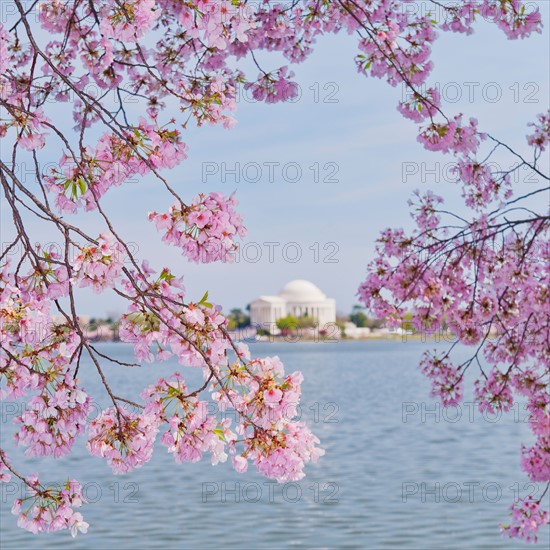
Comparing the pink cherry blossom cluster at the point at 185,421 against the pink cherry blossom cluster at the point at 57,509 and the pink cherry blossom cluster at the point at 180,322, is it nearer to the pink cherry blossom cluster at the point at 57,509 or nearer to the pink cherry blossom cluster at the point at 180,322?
the pink cherry blossom cluster at the point at 180,322

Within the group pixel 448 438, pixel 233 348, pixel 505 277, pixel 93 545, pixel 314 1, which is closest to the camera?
pixel 233 348

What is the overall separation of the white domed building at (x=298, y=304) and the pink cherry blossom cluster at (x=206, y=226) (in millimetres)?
124879

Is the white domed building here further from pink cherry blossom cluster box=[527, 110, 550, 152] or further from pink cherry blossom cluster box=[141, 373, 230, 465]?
pink cherry blossom cluster box=[141, 373, 230, 465]

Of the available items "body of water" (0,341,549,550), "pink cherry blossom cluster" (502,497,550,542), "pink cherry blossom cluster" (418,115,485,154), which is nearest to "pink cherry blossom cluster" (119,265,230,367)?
"pink cherry blossom cluster" (418,115,485,154)

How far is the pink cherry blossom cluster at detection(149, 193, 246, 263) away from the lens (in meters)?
3.70

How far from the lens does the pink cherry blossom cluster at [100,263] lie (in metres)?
3.60

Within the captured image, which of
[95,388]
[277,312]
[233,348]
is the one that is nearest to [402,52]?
[233,348]

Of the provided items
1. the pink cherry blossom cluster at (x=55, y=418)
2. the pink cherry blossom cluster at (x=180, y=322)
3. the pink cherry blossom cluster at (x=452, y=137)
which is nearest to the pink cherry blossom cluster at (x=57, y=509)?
the pink cherry blossom cluster at (x=55, y=418)

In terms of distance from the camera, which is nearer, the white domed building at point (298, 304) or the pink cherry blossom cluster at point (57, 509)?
the pink cherry blossom cluster at point (57, 509)

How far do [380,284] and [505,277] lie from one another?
1172mm

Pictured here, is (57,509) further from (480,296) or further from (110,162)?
(480,296)

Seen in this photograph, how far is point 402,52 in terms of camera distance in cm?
748

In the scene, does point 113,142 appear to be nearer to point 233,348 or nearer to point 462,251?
point 233,348

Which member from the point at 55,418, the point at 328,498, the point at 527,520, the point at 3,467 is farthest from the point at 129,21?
the point at 328,498
